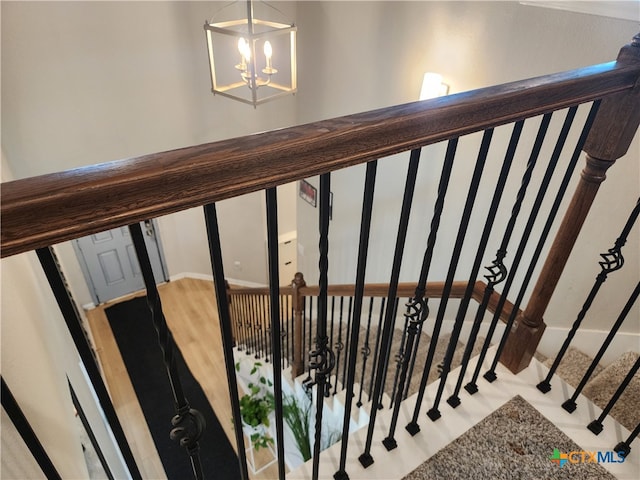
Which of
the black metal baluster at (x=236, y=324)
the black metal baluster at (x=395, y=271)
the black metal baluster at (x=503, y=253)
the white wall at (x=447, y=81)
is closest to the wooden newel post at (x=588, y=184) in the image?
the black metal baluster at (x=503, y=253)

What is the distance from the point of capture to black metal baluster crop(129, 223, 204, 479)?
601 mm

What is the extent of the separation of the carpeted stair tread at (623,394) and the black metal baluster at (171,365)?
164cm

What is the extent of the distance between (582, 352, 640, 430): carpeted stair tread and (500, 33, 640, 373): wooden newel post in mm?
585

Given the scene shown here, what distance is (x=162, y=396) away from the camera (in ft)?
16.0

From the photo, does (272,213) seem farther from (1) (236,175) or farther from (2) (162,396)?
(2) (162,396)

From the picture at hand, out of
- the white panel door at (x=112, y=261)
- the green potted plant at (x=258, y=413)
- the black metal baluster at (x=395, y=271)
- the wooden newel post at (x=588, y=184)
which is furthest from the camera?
the white panel door at (x=112, y=261)

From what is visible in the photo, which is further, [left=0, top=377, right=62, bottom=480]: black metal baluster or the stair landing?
the stair landing

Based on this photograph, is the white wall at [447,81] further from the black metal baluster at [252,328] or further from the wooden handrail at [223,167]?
the wooden handrail at [223,167]

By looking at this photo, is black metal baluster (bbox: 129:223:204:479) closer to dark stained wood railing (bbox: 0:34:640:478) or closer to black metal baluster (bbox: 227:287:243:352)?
dark stained wood railing (bbox: 0:34:640:478)

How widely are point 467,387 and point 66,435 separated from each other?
62.1 inches

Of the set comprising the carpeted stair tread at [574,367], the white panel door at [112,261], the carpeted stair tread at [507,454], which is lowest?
the white panel door at [112,261]

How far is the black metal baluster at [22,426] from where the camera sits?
1.93ft

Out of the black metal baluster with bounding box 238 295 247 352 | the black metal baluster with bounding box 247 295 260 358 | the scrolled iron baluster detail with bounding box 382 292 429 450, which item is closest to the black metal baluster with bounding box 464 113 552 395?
the scrolled iron baluster detail with bounding box 382 292 429 450

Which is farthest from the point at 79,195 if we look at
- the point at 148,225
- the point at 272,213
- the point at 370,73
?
the point at 148,225
